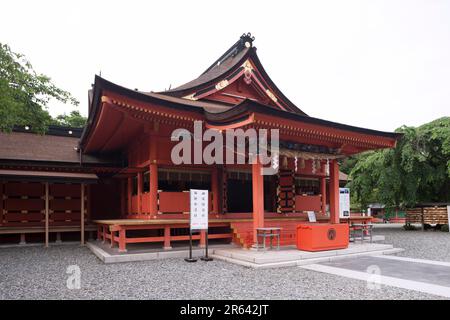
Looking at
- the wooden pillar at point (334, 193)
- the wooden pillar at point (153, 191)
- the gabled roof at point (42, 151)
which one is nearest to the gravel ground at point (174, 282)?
the wooden pillar at point (153, 191)

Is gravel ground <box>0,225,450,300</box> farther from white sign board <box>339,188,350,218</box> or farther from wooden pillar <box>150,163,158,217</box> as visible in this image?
white sign board <box>339,188,350,218</box>

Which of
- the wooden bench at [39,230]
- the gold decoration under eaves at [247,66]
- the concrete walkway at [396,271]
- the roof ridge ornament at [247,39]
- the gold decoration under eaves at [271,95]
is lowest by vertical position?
the concrete walkway at [396,271]

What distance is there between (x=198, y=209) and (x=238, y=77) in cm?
648

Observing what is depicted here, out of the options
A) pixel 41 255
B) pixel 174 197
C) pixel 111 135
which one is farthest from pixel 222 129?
pixel 41 255

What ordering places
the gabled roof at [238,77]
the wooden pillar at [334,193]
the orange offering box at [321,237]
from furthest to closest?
the gabled roof at [238,77], the wooden pillar at [334,193], the orange offering box at [321,237]

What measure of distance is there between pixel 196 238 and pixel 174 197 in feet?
4.99

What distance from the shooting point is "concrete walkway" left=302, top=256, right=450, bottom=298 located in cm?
610

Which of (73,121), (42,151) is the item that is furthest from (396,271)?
(73,121)

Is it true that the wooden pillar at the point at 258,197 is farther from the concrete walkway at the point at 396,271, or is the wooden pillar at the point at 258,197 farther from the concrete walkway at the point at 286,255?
the concrete walkway at the point at 396,271

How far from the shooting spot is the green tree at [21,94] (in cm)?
790

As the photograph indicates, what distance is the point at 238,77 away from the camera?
13.4 metres

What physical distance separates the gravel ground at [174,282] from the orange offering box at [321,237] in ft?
5.68

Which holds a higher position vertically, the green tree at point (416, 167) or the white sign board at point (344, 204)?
the green tree at point (416, 167)

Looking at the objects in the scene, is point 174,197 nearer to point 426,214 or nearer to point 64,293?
point 64,293
